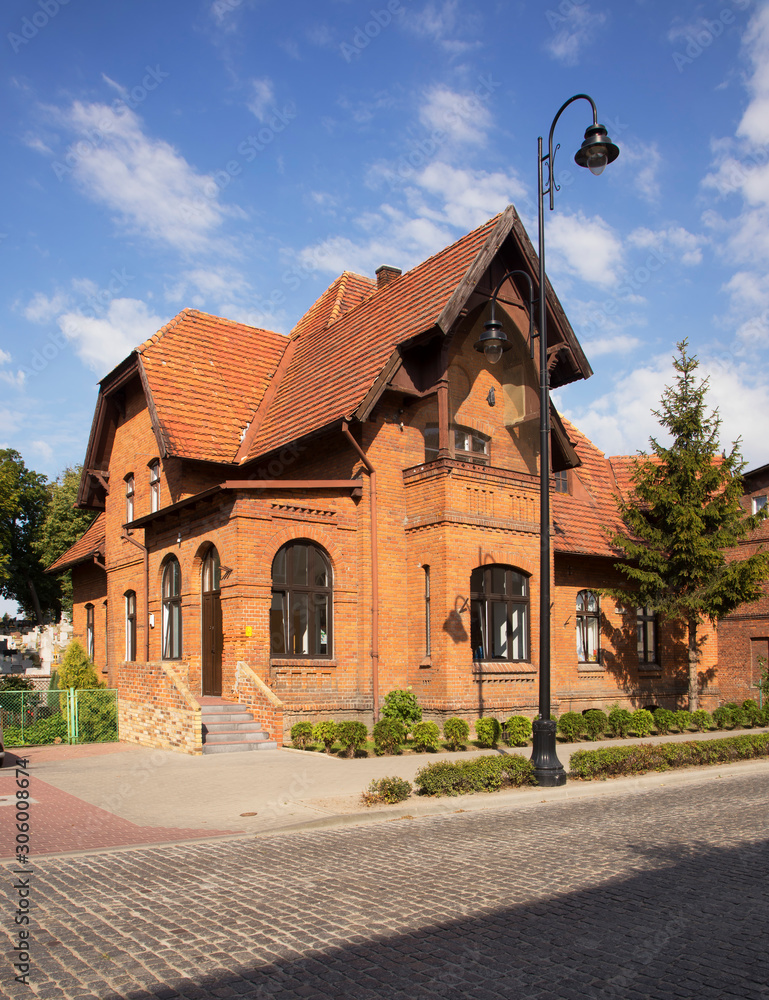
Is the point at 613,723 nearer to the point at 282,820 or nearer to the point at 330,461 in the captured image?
the point at 330,461

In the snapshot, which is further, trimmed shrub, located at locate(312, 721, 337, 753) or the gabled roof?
the gabled roof

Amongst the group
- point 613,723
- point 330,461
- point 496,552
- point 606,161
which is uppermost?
point 606,161

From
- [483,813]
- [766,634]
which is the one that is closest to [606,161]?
[483,813]

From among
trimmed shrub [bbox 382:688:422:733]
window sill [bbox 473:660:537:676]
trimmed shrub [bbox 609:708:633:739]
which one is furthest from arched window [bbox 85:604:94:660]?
trimmed shrub [bbox 609:708:633:739]

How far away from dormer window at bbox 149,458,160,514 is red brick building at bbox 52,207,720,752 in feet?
0.27

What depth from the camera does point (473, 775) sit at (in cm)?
1076

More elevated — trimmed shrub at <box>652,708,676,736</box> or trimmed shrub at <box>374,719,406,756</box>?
trimmed shrub at <box>374,719,406,756</box>

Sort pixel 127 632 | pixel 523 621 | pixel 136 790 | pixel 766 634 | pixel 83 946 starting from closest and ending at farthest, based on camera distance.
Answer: pixel 83 946 < pixel 136 790 < pixel 523 621 < pixel 127 632 < pixel 766 634

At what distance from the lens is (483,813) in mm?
9898

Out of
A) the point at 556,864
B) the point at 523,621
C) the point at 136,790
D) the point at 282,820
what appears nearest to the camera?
the point at 556,864

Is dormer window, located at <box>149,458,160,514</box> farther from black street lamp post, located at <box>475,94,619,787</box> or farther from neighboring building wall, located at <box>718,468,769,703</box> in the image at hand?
neighboring building wall, located at <box>718,468,769,703</box>

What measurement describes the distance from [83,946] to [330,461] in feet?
47.8

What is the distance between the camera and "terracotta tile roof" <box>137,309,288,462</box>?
68.5 ft

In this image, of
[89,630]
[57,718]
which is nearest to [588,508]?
[57,718]
